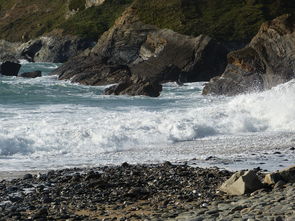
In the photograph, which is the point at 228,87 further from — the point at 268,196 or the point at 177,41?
the point at 268,196

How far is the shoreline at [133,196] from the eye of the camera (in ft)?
40.8

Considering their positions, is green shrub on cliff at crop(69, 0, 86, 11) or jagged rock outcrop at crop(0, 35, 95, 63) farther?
green shrub on cliff at crop(69, 0, 86, 11)

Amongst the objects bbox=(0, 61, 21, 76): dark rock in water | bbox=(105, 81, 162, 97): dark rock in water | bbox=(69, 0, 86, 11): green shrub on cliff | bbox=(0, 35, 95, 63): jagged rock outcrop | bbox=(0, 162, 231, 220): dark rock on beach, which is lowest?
bbox=(0, 162, 231, 220): dark rock on beach

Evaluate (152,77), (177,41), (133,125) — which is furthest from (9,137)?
(177,41)

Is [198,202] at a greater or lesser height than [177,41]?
lesser

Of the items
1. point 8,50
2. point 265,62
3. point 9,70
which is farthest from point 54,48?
point 265,62

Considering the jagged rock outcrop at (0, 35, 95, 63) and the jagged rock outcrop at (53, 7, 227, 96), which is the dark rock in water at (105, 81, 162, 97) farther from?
the jagged rock outcrop at (0, 35, 95, 63)

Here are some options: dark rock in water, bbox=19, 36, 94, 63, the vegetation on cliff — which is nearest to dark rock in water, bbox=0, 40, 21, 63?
dark rock in water, bbox=19, 36, 94, 63

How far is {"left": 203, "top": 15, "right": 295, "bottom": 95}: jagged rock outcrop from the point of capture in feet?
133

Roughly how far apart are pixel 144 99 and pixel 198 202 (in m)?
30.8

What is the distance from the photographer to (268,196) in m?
12.9

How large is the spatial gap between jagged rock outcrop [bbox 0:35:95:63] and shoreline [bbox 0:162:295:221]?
70701 millimetres

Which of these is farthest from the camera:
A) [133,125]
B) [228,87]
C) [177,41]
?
[177,41]

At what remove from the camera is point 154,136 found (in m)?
25.5
